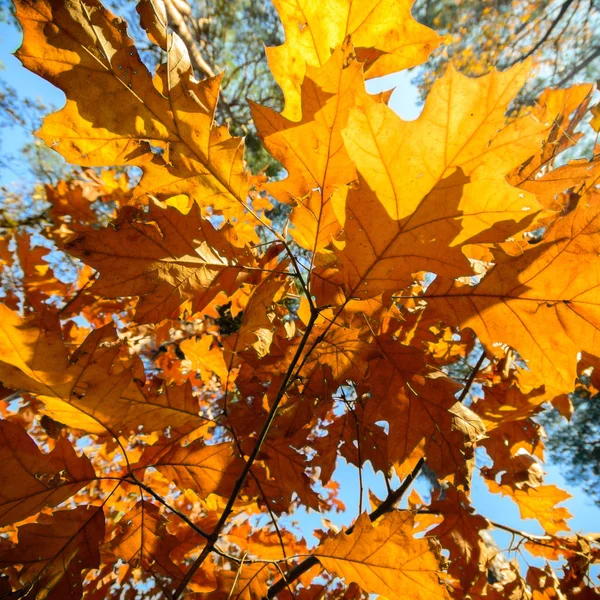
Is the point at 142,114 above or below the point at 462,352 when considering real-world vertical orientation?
below

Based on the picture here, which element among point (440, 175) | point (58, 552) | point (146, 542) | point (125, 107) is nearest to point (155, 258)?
point (125, 107)

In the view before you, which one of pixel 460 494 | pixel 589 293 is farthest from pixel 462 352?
pixel 589 293

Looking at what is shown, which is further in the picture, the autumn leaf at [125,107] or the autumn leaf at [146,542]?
the autumn leaf at [146,542]

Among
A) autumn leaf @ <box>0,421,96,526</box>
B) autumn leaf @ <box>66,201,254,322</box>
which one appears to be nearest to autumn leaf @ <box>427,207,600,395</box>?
autumn leaf @ <box>66,201,254,322</box>

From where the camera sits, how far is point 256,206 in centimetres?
208

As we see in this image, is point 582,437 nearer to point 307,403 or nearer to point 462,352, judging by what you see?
point 462,352

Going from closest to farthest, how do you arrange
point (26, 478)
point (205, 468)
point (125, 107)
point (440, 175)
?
point (440, 175), point (125, 107), point (26, 478), point (205, 468)

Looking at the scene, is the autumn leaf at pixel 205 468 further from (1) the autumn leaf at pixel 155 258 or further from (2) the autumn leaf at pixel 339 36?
(2) the autumn leaf at pixel 339 36

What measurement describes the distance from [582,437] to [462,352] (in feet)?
35.0

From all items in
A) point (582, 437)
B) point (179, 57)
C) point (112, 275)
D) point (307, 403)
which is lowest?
point (112, 275)

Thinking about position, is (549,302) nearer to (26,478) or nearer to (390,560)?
(390,560)

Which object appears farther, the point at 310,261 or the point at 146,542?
the point at 146,542

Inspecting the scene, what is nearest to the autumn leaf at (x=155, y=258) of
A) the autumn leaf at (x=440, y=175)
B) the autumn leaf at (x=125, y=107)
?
the autumn leaf at (x=125, y=107)

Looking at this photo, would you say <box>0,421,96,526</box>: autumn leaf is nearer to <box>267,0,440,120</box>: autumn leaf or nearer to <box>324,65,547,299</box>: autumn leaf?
<box>324,65,547,299</box>: autumn leaf
